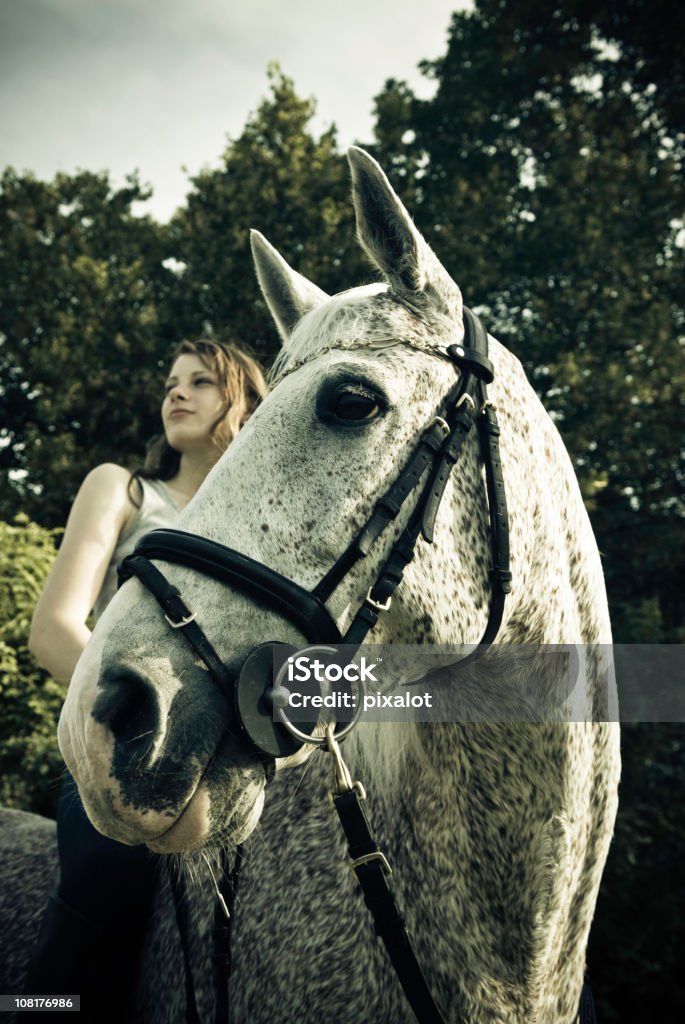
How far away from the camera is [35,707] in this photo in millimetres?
5871

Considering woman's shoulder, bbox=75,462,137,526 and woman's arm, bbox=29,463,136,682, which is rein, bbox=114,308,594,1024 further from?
woman's shoulder, bbox=75,462,137,526

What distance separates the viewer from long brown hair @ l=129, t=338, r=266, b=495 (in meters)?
3.08

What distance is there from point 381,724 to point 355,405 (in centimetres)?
91

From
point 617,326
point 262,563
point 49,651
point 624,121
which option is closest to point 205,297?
point 617,326

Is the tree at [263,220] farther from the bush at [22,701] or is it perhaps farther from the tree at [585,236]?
the bush at [22,701]

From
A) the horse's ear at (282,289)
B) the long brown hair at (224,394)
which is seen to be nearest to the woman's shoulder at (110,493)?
the long brown hair at (224,394)

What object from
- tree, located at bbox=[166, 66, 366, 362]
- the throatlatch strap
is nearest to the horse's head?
the throatlatch strap

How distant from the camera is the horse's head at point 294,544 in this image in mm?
1335

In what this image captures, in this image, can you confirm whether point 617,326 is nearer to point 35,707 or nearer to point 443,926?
point 35,707

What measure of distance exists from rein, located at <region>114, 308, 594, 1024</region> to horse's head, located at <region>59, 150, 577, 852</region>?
0.09 feet

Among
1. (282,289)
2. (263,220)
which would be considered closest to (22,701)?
(282,289)

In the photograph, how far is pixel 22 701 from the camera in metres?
6.01

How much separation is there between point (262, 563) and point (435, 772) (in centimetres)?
78

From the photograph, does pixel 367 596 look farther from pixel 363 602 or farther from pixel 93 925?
pixel 93 925
